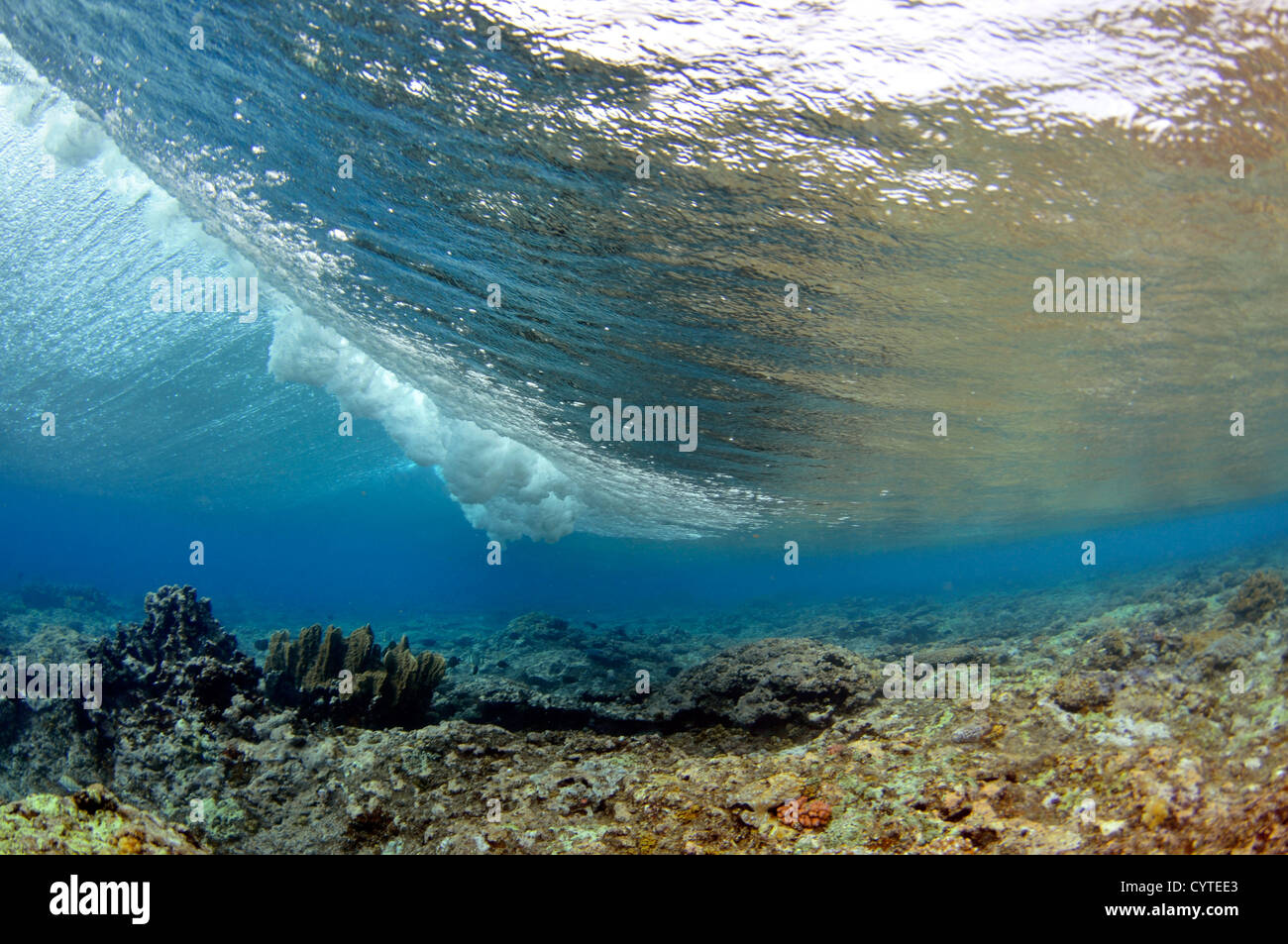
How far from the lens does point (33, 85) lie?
9281mm

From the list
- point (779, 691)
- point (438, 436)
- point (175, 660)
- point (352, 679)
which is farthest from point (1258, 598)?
point (438, 436)

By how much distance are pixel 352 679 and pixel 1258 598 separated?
1606 cm

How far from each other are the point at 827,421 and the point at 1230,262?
24.9ft

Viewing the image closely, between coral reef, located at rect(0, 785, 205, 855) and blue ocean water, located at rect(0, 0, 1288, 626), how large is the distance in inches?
250

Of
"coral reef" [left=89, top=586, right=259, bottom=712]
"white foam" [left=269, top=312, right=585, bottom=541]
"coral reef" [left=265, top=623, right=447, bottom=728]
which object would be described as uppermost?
"white foam" [left=269, top=312, right=585, bottom=541]

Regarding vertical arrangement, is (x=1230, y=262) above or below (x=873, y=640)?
above

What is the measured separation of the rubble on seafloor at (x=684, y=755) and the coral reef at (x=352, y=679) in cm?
4

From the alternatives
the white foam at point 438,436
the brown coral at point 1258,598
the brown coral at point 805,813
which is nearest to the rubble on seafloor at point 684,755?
the brown coral at point 805,813

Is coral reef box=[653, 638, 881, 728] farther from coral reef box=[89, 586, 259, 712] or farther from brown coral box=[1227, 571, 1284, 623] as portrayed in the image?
brown coral box=[1227, 571, 1284, 623]

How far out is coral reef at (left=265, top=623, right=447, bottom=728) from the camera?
22.6 feet

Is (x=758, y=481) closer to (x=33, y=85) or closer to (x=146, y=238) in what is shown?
(x=33, y=85)

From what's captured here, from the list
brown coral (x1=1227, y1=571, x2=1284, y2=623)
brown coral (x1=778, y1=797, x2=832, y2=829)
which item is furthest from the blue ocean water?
brown coral (x1=778, y1=797, x2=832, y2=829)

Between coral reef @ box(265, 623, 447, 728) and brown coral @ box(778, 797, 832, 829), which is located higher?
brown coral @ box(778, 797, 832, 829)
